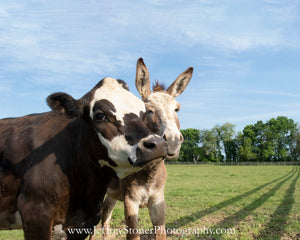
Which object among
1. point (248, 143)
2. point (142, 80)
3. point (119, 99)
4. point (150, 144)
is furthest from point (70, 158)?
point (248, 143)

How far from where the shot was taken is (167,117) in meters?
4.59

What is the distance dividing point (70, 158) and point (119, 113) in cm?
94

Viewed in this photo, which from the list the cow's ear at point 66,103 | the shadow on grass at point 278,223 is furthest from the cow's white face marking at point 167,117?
the shadow on grass at point 278,223

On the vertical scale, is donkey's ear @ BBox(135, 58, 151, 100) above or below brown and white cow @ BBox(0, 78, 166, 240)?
above

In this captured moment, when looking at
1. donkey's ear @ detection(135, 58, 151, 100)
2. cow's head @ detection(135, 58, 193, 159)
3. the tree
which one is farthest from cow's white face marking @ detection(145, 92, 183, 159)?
the tree

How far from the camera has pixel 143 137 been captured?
2896 mm

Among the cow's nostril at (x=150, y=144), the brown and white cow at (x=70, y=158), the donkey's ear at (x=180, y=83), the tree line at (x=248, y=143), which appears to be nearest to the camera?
the cow's nostril at (x=150, y=144)

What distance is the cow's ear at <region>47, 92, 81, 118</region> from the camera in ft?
10.8

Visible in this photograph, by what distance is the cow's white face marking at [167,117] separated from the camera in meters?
4.31

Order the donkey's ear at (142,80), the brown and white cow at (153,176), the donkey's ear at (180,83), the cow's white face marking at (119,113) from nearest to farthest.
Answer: the cow's white face marking at (119,113), the brown and white cow at (153,176), the donkey's ear at (142,80), the donkey's ear at (180,83)

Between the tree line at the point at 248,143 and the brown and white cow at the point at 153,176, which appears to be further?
the tree line at the point at 248,143

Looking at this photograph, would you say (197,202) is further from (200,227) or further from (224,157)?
(224,157)

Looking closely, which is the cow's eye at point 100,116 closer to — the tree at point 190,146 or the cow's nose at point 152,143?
the cow's nose at point 152,143

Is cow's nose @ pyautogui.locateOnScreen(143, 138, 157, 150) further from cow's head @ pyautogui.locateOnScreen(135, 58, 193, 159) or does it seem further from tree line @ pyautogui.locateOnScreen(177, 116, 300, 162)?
tree line @ pyautogui.locateOnScreen(177, 116, 300, 162)
